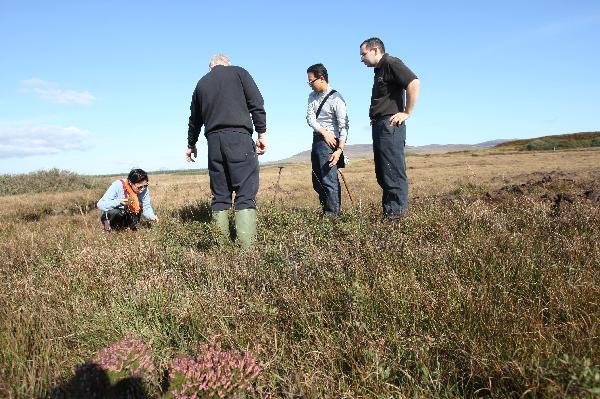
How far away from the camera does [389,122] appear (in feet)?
18.6

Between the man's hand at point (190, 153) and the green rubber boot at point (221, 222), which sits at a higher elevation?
the man's hand at point (190, 153)

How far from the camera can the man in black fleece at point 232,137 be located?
5.20 meters

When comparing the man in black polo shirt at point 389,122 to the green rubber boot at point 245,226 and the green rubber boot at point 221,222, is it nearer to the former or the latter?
the green rubber boot at point 245,226

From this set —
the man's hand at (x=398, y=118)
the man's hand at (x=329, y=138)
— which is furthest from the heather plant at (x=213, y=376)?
the man's hand at (x=329, y=138)

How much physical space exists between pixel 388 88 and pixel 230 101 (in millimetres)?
2153

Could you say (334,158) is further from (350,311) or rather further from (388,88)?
→ (350,311)

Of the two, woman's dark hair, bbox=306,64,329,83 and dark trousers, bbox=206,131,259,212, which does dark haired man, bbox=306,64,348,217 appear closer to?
woman's dark hair, bbox=306,64,329,83

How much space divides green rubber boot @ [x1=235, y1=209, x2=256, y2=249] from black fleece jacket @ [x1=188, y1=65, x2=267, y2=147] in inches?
41.1

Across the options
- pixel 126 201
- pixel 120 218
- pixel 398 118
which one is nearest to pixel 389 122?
pixel 398 118

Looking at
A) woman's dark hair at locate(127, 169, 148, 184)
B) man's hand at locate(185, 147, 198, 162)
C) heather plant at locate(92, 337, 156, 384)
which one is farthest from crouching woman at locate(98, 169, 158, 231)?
heather plant at locate(92, 337, 156, 384)

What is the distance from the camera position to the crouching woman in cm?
736

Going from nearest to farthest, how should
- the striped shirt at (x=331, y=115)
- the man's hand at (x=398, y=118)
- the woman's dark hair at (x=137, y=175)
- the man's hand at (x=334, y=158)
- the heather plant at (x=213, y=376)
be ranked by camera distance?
1. the heather plant at (x=213, y=376)
2. the man's hand at (x=398, y=118)
3. the man's hand at (x=334, y=158)
4. the striped shirt at (x=331, y=115)
5. the woman's dark hair at (x=137, y=175)

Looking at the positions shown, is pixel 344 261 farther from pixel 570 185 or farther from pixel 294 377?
pixel 570 185

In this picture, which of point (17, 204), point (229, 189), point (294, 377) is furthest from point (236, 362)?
point (17, 204)
